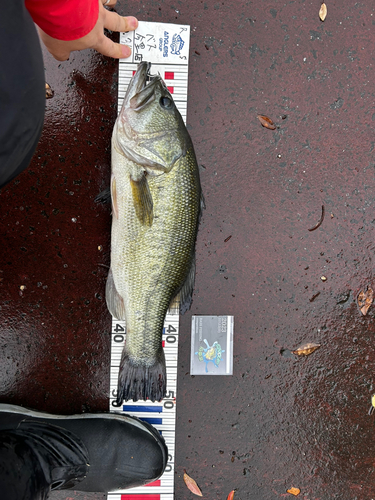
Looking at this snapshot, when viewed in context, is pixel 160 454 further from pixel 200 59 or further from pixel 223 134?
pixel 200 59

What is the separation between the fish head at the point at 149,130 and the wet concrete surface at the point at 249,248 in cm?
50

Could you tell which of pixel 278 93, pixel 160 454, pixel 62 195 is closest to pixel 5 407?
pixel 160 454

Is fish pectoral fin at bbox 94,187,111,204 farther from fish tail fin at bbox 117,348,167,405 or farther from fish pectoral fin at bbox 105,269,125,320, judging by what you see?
fish tail fin at bbox 117,348,167,405

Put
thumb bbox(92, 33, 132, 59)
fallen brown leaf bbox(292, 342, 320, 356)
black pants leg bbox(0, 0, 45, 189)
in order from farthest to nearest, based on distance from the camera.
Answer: fallen brown leaf bbox(292, 342, 320, 356)
thumb bbox(92, 33, 132, 59)
black pants leg bbox(0, 0, 45, 189)

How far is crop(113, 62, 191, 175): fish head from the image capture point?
78.3 inches

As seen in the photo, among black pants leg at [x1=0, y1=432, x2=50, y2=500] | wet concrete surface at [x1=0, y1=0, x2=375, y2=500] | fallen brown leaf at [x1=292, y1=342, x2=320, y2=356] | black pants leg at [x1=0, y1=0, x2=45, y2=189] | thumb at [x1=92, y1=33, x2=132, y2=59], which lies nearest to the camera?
black pants leg at [x1=0, y1=0, x2=45, y2=189]

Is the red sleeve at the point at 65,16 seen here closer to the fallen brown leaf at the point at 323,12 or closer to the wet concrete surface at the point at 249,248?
the wet concrete surface at the point at 249,248

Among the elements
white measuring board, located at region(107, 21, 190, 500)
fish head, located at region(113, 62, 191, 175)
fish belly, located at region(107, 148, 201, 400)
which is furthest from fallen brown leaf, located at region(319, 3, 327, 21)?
fish belly, located at region(107, 148, 201, 400)

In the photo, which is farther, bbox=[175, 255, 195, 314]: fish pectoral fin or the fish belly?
bbox=[175, 255, 195, 314]: fish pectoral fin

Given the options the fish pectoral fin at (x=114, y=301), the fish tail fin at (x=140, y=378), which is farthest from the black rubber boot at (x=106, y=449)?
the fish pectoral fin at (x=114, y=301)

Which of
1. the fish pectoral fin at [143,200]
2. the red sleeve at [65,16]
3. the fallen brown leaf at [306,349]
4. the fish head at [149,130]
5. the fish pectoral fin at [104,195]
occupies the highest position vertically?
the red sleeve at [65,16]

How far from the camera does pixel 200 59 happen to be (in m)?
2.49

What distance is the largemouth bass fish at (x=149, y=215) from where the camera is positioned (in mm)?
1998

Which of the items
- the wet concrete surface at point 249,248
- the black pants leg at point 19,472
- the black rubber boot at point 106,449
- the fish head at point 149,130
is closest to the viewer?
the black pants leg at point 19,472
